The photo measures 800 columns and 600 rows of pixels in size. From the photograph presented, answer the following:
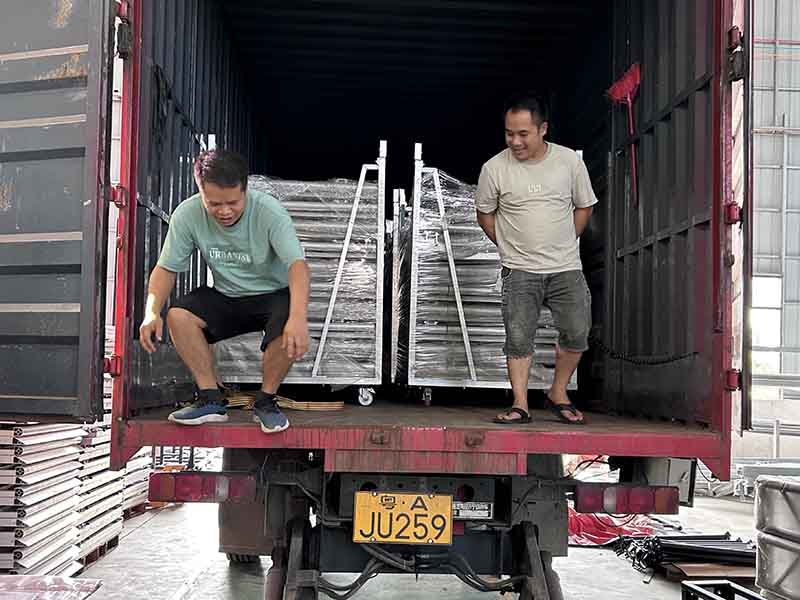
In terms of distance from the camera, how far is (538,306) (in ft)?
13.5

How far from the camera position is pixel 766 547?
4988mm

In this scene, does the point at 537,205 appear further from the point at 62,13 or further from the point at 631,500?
the point at 62,13

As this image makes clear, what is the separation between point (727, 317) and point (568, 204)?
104cm

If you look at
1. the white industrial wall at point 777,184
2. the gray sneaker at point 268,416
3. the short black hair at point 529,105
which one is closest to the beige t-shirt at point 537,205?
the short black hair at point 529,105

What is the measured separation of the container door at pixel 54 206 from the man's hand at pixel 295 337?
0.75 meters

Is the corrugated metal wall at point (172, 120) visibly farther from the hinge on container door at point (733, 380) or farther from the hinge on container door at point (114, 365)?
the hinge on container door at point (733, 380)

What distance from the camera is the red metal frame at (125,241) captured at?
3391 mm

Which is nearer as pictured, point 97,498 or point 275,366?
point 275,366

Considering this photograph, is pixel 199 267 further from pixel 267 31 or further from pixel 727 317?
pixel 727 317

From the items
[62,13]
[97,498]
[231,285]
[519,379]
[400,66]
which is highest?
[400,66]

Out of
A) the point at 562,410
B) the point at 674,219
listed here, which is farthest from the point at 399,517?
the point at 674,219

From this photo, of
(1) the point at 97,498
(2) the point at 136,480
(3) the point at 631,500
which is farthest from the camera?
(2) the point at 136,480

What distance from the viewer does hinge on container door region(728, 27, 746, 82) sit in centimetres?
351

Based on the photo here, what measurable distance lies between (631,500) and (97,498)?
4.57 metres
